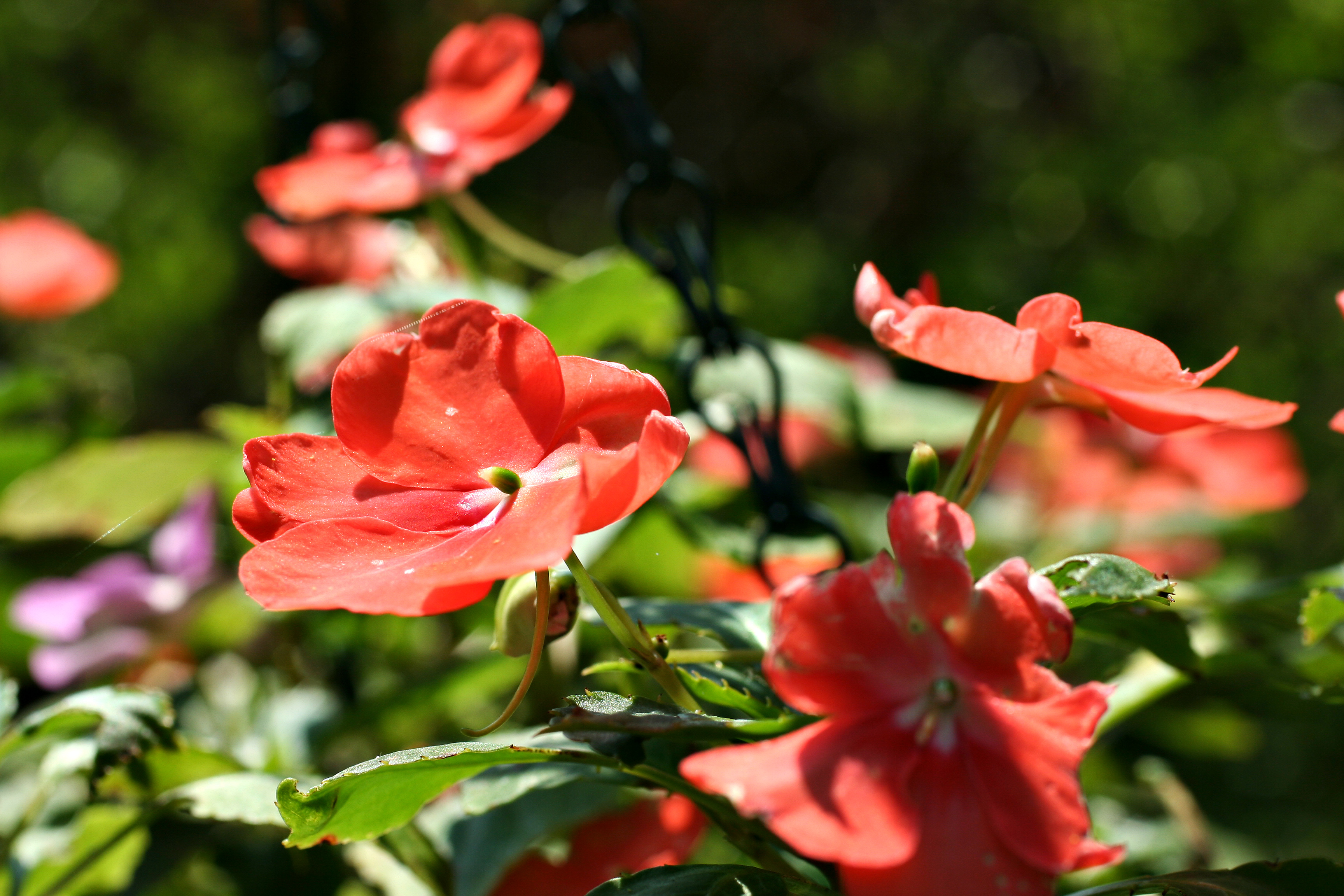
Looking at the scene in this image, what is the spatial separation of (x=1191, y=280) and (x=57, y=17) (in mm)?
3433

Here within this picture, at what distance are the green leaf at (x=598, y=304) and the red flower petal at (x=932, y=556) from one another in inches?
17.9

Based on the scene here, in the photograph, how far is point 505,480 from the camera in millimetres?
390

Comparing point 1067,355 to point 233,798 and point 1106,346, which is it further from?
point 233,798

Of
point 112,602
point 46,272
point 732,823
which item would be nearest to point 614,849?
point 732,823

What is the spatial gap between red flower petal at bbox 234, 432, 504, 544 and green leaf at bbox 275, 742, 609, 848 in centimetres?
8

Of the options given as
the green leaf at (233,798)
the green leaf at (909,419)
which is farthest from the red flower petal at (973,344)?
the green leaf at (909,419)

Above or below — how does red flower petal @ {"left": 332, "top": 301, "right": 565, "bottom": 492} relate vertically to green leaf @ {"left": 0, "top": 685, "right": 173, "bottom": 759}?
above

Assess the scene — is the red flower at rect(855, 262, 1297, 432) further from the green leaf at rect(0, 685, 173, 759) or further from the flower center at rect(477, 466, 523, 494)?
the green leaf at rect(0, 685, 173, 759)

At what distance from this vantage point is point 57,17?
3404 mm

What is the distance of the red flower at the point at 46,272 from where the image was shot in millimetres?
1332

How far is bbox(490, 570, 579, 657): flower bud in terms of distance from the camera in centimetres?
43

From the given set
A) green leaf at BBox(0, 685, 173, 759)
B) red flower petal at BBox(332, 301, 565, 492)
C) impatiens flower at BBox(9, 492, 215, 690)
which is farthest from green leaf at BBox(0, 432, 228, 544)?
red flower petal at BBox(332, 301, 565, 492)

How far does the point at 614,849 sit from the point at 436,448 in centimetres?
34

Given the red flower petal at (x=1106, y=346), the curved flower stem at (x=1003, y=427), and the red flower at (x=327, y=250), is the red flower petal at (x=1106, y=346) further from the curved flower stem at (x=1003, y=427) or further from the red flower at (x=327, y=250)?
the red flower at (x=327, y=250)
